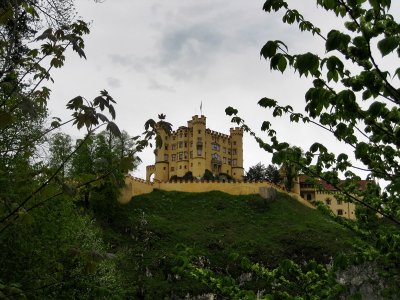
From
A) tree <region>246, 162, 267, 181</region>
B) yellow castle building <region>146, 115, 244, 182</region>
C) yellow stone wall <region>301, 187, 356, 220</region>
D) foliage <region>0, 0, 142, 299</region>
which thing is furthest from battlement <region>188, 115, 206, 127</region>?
foliage <region>0, 0, 142, 299</region>

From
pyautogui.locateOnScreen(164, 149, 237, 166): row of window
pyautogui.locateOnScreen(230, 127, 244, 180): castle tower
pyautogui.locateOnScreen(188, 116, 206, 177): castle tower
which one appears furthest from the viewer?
pyautogui.locateOnScreen(230, 127, 244, 180): castle tower

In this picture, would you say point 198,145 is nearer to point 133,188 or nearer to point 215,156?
point 215,156

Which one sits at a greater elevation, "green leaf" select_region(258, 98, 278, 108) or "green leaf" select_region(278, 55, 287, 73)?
"green leaf" select_region(258, 98, 278, 108)

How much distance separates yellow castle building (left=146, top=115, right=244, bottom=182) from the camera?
7894cm

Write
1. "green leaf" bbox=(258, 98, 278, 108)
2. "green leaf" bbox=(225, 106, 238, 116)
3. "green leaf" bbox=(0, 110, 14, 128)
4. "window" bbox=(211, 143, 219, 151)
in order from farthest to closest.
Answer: "window" bbox=(211, 143, 219, 151) < "green leaf" bbox=(225, 106, 238, 116) < "green leaf" bbox=(258, 98, 278, 108) < "green leaf" bbox=(0, 110, 14, 128)

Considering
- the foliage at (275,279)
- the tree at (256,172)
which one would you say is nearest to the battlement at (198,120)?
the tree at (256,172)

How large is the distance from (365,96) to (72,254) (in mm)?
3124

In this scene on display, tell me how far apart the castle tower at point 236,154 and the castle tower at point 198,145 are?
265 inches

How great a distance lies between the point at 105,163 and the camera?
15.0 ft

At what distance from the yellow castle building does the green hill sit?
50.6 ft

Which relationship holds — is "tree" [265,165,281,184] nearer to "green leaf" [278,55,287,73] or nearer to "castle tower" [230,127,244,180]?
"castle tower" [230,127,244,180]

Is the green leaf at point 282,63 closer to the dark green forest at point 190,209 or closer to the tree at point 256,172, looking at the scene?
the dark green forest at point 190,209

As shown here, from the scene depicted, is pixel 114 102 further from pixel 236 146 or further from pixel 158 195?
pixel 236 146

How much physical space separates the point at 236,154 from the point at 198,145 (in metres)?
8.47
